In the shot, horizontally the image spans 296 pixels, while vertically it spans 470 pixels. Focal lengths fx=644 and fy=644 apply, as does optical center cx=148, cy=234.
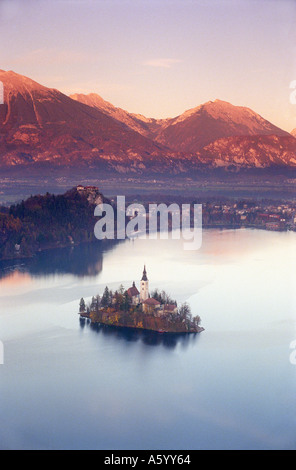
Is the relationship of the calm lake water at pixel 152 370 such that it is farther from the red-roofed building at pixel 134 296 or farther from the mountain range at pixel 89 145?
the mountain range at pixel 89 145

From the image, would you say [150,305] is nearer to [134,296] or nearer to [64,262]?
[134,296]

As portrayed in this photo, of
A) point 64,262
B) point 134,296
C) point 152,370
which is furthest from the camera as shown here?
point 64,262

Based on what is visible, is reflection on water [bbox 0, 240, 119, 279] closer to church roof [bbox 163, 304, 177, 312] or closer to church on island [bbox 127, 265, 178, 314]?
church on island [bbox 127, 265, 178, 314]

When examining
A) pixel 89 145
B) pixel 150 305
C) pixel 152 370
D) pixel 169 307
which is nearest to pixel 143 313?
pixel 150 305

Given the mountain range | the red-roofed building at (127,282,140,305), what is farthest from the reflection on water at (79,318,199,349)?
the mountain range

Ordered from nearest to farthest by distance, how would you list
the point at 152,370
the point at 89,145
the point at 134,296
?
1. the point at 152,370
2. the point at 134,296
3. the point at 89,145

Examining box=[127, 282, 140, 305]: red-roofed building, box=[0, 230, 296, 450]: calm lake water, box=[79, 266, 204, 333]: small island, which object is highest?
box=[127, 282, 140, 305]: red-roofed building

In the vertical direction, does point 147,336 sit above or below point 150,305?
below
